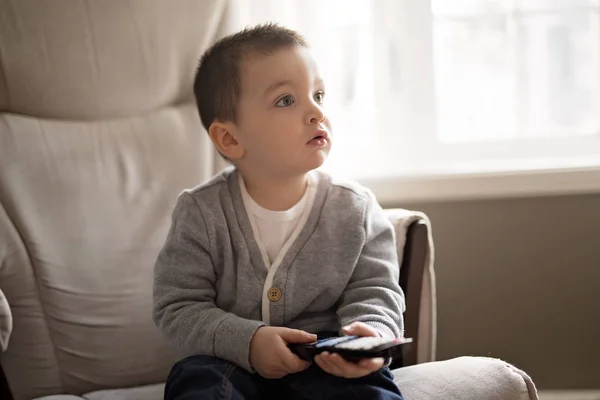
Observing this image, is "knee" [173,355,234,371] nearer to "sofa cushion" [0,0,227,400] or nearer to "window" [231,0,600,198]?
"sofa cushion" [0,0,227,400]

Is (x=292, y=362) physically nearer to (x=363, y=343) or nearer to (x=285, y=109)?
(x=363, y=343)

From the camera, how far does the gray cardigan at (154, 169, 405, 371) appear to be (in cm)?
120

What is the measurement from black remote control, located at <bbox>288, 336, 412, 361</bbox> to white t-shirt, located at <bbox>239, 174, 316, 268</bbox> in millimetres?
220

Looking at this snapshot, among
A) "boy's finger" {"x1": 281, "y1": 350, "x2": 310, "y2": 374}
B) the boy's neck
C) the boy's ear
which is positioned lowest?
"boy's finger" {"x1": 281, "y1": 350, "x2": 310, "y2": 374}

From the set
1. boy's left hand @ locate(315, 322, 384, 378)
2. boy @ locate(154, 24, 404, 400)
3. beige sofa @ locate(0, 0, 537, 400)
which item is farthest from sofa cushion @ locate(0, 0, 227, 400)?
boy's left hand @ locate(315, 322, 384, 378)

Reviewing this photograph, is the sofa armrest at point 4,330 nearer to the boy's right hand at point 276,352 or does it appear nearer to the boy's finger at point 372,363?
the boy's right hand at point 276,352

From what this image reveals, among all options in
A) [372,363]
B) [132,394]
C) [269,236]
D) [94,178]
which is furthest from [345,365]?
[94,178]

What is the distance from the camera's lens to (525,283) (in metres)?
1.84

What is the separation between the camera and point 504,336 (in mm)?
1866

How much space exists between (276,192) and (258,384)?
0.33 m

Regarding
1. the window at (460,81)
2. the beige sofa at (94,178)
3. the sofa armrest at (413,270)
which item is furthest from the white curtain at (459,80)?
the sofa armrest at (413,270)

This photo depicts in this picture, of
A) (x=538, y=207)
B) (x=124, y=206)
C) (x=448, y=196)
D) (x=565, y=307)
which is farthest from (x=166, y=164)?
(x=565, y=307)

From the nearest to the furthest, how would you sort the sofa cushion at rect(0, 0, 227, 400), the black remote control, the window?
1. the black remote control
2. the sofa cushion at rect(0, 0, 227, 400)
3. the window

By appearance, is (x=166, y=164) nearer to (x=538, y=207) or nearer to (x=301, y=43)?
(x=301, y=43)
